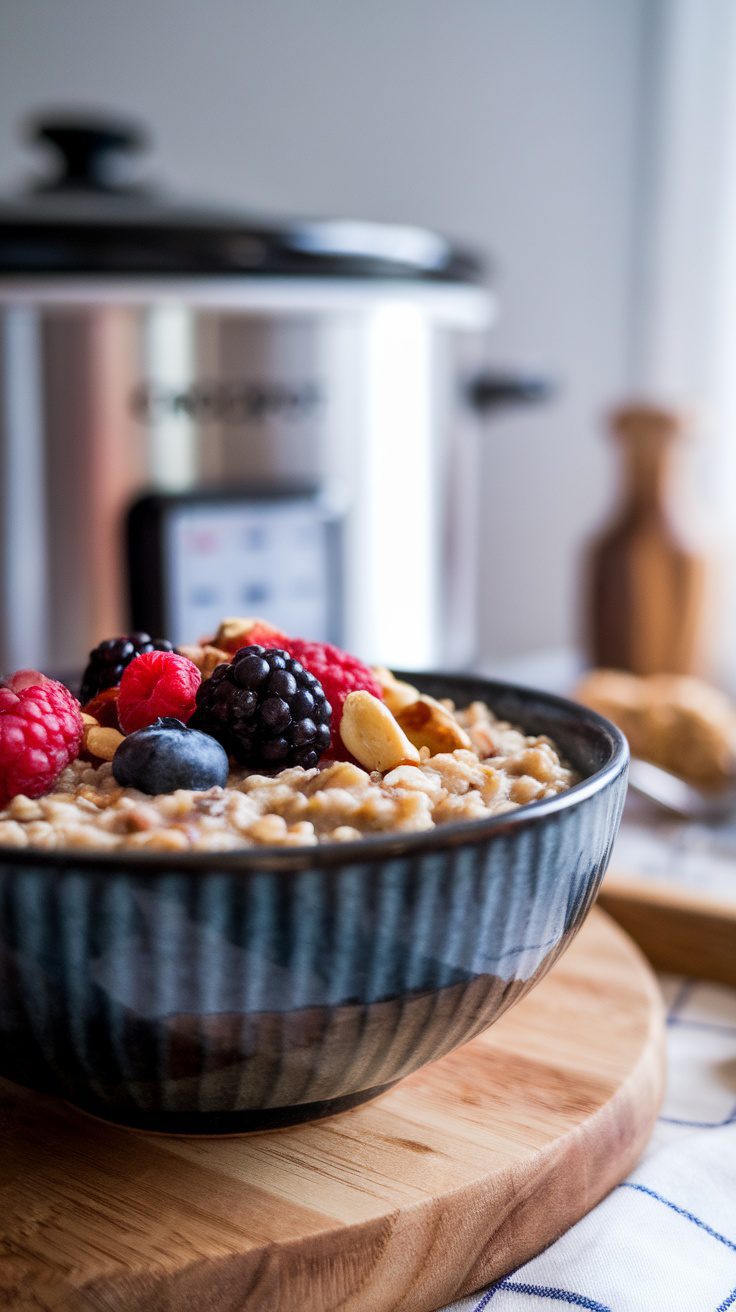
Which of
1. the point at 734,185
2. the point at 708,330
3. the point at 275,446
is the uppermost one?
the point at 734,185

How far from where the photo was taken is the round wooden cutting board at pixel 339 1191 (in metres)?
0.49

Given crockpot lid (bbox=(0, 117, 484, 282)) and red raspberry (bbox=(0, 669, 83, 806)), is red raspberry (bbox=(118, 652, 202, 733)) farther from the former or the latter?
crockpot lid (bbox=(0, 117, 484, 282))

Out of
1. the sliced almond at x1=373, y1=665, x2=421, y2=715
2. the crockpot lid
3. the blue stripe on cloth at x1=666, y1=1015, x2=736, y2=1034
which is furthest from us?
the crockpot lid

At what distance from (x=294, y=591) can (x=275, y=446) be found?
0.14 metres

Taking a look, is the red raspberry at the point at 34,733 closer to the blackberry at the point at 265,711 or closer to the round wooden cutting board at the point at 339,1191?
the blackberry at the point at 265,711

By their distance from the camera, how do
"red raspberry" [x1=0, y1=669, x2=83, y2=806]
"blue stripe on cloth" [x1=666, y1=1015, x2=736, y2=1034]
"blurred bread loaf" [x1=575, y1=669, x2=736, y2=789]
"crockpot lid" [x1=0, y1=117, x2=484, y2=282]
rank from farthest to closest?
"blurred bread loaf" [x1=575, y1=669, x2=736, y2=789]
"crockpot lid" [x1=0, y1=117, x2=484, y2=282]
"blue stripe on cloth" [x1=666, y1=1015, x2=736, y2=1034]
"red raspberry" [x1=0, y1=669, x2=83, y2=806]

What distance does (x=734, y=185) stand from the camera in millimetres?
1938

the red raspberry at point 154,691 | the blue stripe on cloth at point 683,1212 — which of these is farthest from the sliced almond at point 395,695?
the blue stripe on cloth at point 683,1212

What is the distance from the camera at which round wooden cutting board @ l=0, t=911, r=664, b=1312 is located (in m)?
0.49

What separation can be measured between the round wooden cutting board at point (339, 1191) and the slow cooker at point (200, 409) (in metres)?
0.62

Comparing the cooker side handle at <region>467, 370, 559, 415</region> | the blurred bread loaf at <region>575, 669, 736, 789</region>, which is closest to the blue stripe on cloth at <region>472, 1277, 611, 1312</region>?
the blurred bread loaf at <region>575, 669, 736, 789</region>

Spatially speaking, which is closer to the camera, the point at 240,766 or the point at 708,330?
the point at 240,766

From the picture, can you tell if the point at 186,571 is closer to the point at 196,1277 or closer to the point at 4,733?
the point at 4,733

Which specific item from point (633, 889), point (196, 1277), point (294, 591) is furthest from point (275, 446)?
point (196, 1277)
